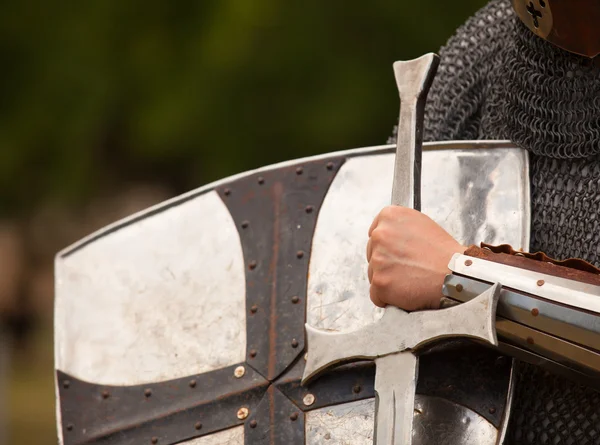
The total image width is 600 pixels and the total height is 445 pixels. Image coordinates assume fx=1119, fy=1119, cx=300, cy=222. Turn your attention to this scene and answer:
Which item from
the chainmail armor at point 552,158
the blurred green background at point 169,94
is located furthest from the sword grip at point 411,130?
the blurred green background at point 169,94

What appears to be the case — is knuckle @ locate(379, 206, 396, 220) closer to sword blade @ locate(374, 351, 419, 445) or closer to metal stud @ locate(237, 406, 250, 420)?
sword blade @ locate(374, 351, 419, 445)

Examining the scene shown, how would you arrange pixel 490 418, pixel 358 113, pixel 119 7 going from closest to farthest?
pixel 490 418
pixel 358 113
pixel 119 7

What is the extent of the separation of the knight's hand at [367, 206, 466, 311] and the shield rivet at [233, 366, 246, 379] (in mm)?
392

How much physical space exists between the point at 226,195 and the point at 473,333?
0.87m

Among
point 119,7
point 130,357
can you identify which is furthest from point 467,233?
point 119,7

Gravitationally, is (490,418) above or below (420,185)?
below

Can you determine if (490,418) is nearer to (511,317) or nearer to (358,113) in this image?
(511,317)

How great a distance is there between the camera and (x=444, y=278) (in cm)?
212

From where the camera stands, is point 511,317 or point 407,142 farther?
point 407,142

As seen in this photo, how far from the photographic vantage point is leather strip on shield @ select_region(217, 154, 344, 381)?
2.43 m

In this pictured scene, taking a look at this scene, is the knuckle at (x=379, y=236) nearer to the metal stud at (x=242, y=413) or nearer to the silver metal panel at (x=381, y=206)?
the silver metal panel at (x=381, y=206)

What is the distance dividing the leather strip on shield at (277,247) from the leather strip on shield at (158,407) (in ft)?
0.25

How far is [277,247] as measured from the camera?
2.54m

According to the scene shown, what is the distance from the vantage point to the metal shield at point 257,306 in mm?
2289
